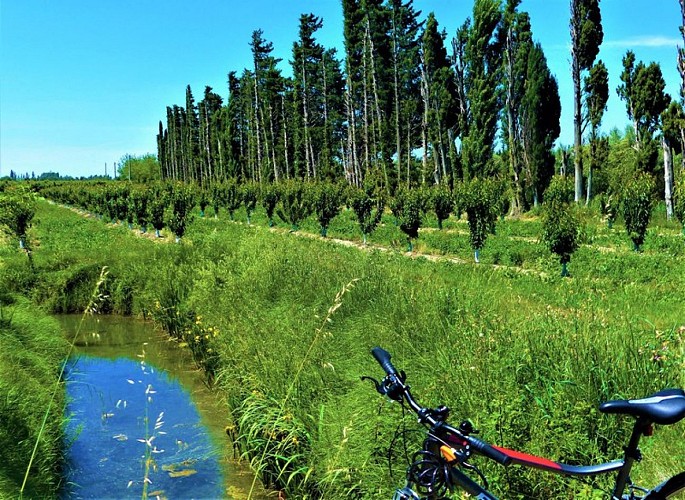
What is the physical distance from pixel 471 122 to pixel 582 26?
7376mm

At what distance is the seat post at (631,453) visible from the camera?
1.76 meters

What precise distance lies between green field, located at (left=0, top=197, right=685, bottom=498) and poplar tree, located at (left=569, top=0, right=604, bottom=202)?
1944cm

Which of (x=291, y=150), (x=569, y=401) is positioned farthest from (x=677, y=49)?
(x=291, y=150)

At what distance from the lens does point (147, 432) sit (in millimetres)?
3932

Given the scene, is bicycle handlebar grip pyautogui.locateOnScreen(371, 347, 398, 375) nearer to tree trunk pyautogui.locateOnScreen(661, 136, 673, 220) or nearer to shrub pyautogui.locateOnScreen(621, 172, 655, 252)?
shrub pyautogui.locateOnScreen(621, 172, 655, 252)

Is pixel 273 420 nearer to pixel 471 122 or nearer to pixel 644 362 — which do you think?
pixel 644 362

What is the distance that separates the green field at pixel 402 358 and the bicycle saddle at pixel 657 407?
1287 millimetres

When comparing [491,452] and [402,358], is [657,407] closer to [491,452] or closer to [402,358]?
[491,452]

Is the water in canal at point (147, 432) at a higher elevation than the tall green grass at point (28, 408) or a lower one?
lower

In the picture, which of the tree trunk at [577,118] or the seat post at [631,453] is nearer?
the seat post at [631,453]

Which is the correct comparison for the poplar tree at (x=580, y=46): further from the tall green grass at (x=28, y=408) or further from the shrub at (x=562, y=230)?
the tall green grass at (x=28, y=408)

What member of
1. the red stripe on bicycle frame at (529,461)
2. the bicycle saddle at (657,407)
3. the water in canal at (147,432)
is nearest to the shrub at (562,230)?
the water in canal at (147,432)

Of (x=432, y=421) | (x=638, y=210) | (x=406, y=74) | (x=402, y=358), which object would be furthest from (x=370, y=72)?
(x=432, y=421)

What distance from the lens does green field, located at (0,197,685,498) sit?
3717 millimetres
